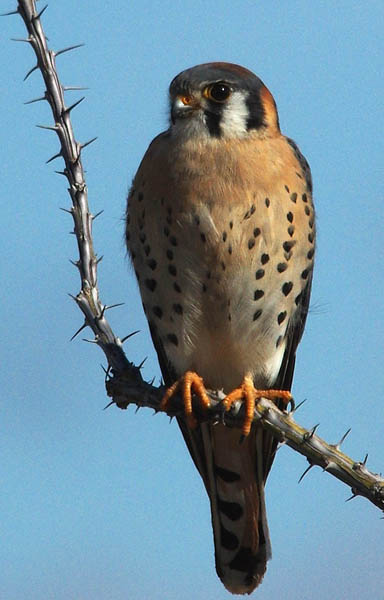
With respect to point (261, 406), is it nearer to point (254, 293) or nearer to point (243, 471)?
point (254, 293)

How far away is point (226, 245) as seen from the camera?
4.32m

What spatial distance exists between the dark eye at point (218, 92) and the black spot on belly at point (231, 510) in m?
1.95

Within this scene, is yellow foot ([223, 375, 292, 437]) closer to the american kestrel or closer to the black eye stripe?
the american kestrel

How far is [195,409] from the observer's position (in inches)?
163

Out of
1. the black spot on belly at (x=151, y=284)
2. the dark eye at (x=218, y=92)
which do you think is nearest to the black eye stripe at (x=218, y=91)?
the dark eye at (x=218, y=92)

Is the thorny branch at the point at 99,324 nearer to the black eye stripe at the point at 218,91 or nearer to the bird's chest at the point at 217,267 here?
Result: the bird's chest at the point at 217,267

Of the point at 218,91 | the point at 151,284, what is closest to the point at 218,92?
the point at 218,91

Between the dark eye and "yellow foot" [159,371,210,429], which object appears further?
the dark eye

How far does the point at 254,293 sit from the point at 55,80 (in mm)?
1420

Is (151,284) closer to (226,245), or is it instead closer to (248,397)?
(226,245)

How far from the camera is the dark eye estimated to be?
4.44 meters

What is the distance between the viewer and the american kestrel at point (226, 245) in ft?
14.2

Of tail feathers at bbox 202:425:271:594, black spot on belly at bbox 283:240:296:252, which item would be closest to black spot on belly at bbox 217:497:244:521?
tail feathers at bbox 202:425:271:594

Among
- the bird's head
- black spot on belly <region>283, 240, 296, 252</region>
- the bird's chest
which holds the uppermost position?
the bird's head
